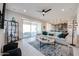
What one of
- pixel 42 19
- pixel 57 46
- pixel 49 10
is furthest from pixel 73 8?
pixel 57 46

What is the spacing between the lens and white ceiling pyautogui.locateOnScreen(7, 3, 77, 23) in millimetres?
1984

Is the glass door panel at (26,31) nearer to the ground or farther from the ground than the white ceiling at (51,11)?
nearer to the ground

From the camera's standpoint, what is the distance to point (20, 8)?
2.05 m

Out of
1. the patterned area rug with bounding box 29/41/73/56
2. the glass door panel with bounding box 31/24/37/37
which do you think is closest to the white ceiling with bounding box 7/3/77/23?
the glass door panel with bounding box 31/24/37/37

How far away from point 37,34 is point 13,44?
22.9 inches

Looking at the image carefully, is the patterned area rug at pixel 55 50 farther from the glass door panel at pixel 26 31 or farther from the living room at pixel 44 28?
the glass door panel at pixel 26 31

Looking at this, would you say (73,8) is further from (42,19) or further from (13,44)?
(13,44)

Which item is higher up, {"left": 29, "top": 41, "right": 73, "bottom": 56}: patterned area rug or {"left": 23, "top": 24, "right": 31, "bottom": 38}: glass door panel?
{"left": 23, "top": 24, "right": 31, "bottom": 38}: glass door panel

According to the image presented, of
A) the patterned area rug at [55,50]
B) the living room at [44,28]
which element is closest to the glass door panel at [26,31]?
the living room at [44,28]

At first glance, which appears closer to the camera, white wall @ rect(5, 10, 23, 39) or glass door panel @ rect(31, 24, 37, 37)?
white wall @ rect(5, 10, 23, 39)

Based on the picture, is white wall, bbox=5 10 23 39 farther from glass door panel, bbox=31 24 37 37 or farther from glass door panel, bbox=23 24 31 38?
glass door panel, bbox=31 24 37 37

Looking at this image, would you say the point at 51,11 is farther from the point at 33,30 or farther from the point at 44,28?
the point at 33,30

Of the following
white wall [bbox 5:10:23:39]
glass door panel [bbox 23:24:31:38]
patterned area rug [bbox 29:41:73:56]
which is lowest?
patterned area rug [bbox 29:41:73:56]

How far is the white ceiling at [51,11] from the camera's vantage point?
1984 mm
